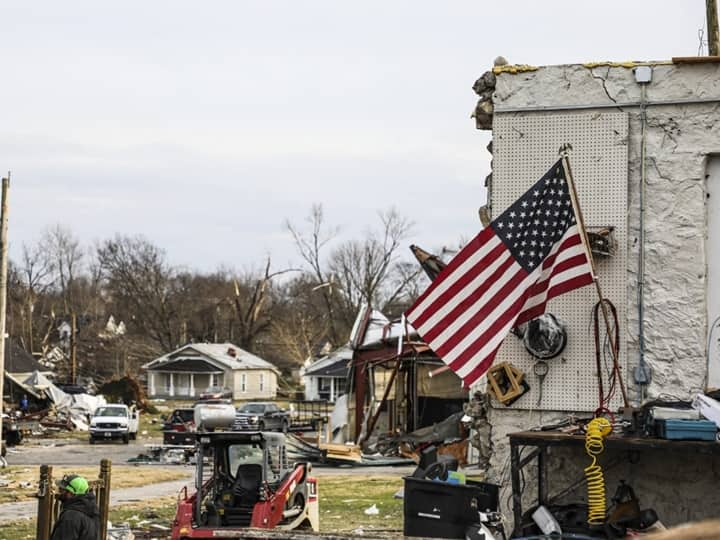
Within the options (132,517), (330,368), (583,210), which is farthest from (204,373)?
(583,210)

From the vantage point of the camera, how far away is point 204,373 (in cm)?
8338

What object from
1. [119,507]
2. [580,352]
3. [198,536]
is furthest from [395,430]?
[580,352]

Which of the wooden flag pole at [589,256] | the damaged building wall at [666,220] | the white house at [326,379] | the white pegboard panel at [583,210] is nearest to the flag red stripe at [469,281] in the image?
the wooden flag pole at [589,256]

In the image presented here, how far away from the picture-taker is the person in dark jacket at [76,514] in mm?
11336

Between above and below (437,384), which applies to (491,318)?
above

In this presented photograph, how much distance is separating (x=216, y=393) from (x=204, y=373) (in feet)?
30.2

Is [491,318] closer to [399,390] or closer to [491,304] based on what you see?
[491,304]

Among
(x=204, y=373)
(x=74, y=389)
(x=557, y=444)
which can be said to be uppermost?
(x=204, y=373)

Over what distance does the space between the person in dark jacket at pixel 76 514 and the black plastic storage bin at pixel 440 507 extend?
3.00 meters

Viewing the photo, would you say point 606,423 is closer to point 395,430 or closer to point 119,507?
point 119,507

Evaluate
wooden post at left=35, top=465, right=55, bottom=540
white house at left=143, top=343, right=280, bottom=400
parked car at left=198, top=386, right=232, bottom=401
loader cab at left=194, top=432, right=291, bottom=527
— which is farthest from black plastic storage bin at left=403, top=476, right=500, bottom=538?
white house at left=143, top=343, right=280, bottom=400

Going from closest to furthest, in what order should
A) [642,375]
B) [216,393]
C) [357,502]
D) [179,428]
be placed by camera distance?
[642,375]
[357,502]
[179,428]
[216,393]

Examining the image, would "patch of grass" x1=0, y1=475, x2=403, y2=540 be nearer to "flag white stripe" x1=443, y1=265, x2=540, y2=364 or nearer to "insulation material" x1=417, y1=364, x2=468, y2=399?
"flag white stripe" x1=443, y1=265, x2=540, y2=364

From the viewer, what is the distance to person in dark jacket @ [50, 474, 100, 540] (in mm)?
11336
